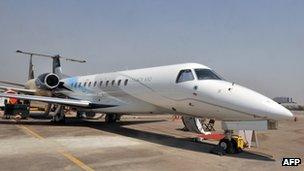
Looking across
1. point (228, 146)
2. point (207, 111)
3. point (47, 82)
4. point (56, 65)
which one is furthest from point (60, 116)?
point (228, 146)

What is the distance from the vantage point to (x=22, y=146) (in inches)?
425

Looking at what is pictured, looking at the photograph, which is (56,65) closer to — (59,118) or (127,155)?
(59,118)

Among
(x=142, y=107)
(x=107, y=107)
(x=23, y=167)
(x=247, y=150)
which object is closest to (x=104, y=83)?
(x=107, y=107)

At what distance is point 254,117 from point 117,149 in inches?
159

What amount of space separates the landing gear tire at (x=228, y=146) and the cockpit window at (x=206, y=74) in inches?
91.2

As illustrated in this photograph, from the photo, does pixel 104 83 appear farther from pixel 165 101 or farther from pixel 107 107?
pixel 165 101

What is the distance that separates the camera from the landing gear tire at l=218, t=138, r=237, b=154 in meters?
10.4

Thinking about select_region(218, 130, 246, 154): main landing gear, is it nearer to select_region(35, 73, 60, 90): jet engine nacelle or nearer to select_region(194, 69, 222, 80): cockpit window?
select_region(194, 69, 222, 80): cockpit window

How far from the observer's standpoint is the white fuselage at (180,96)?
33.8 feet

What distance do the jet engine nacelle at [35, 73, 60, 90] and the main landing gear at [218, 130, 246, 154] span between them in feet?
49.2

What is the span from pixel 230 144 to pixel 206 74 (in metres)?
2.77

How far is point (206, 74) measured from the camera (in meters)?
12.2

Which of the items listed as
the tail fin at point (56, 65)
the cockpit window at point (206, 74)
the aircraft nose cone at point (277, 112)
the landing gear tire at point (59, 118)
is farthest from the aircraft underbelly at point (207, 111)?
the tail fin at point (56, 65)

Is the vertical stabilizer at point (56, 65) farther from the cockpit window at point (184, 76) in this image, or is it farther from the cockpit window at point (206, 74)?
the cockpit window at point (206, 74)
